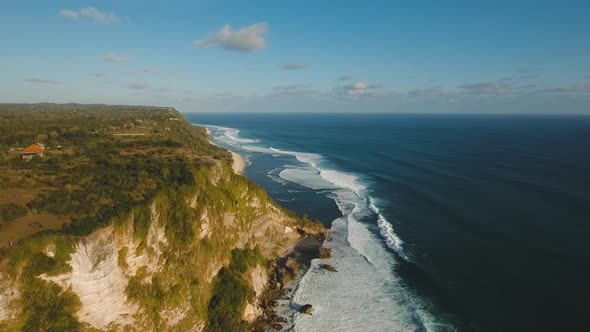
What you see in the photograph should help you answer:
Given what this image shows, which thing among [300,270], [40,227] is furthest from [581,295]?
[40,227]

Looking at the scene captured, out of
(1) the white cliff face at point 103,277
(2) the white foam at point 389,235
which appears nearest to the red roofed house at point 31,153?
(1) the white cliff face at point 103,277

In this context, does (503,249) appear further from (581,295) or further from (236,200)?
(236,200)

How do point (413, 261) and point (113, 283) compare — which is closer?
point (113, 283)

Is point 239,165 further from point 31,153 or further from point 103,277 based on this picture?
point 103,277

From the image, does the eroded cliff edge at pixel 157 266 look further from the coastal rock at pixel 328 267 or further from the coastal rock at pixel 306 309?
the coastal rock at pixel 328 267

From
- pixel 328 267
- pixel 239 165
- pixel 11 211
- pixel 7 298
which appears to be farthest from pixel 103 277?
pixel 239 165

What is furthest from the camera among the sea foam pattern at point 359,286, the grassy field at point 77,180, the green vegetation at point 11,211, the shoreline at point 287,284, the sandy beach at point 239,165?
the sandy beach at point 239,165

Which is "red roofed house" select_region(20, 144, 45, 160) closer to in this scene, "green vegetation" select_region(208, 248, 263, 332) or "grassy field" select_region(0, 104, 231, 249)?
"grassy field" select_region(0, 104, 231, 249)
